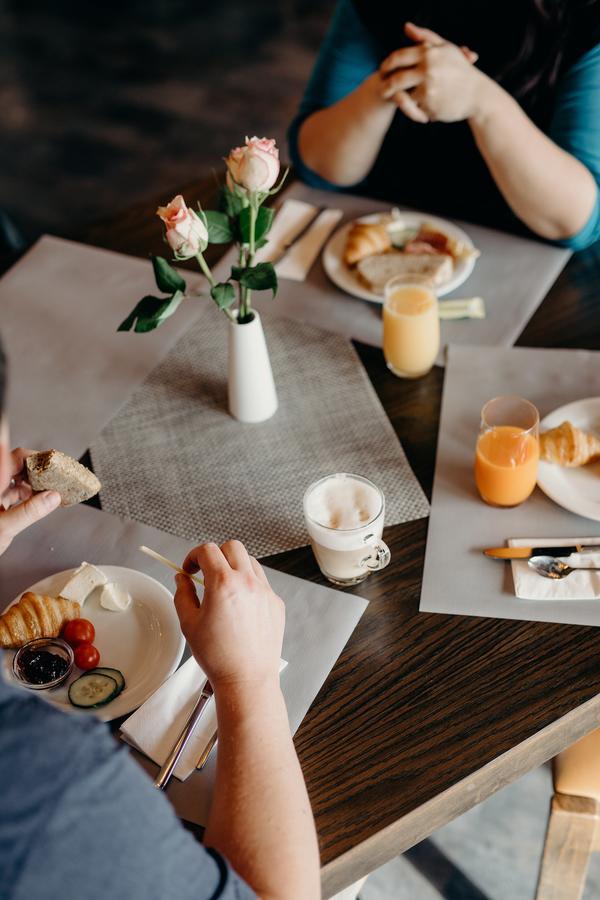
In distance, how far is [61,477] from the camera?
1.13 m

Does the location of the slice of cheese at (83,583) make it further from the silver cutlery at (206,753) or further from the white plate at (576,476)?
the white plate at (576,476)

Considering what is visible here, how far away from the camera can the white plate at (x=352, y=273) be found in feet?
5.04

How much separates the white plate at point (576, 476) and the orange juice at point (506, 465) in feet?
0.12

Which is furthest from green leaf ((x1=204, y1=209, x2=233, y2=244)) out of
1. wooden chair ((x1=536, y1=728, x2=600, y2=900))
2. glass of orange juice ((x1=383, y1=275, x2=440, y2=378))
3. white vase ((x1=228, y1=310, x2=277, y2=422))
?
wooden chair ((x1=536, y1=728, x2=600, y2=900))

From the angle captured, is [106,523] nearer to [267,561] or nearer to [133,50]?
[267,561]

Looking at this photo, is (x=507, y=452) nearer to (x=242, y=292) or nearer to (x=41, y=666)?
(x=242, y=292)

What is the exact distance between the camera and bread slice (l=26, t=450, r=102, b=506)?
1.11 m

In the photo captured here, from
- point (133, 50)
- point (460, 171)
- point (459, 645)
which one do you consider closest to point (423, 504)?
point (459, 645)

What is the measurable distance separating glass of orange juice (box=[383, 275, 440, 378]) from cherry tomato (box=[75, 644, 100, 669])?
660 mm

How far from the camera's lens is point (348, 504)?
1131 mm

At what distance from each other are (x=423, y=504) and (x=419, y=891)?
2.96 ft

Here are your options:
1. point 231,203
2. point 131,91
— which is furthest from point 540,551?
point 131,91

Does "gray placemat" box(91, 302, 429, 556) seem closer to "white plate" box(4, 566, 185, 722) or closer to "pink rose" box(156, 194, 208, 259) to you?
"white plate" box(4, 566, 185, 722)

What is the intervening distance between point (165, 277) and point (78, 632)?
0.48m
